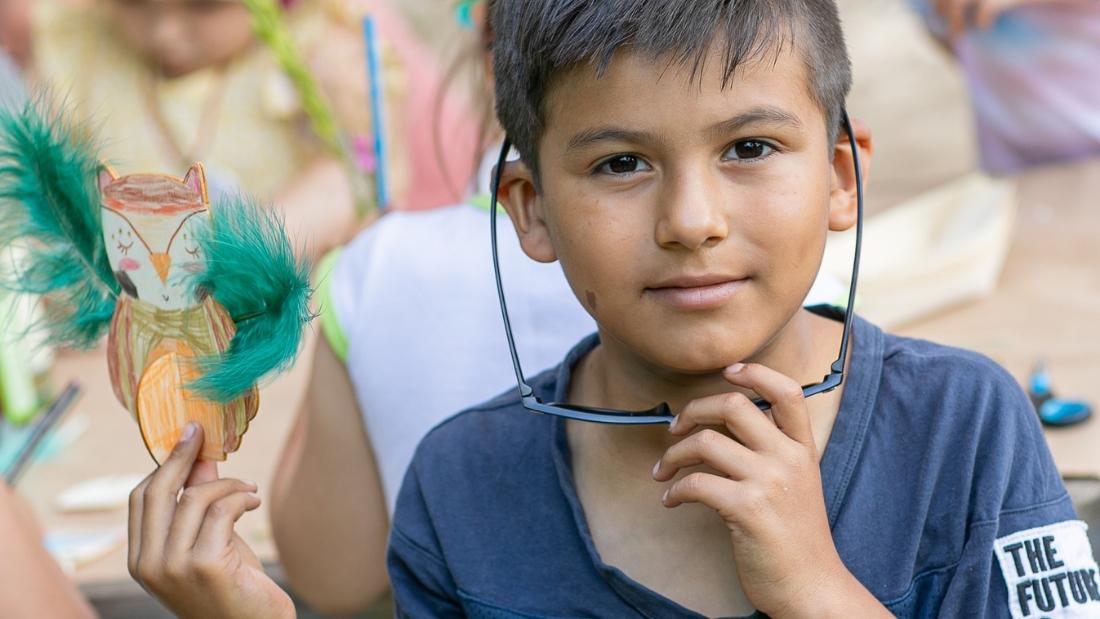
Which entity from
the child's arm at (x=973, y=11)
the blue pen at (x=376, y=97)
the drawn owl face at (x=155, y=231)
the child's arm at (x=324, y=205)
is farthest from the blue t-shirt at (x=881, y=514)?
the child's arm at (x=973, y=11)

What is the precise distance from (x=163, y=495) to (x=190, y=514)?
0.09ft

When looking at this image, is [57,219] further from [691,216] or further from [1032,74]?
[1032,74]

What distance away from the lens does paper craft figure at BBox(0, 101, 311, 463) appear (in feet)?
3.19

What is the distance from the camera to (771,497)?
3.07 feet

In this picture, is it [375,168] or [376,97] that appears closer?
[376,97]

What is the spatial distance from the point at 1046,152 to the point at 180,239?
2352 millimetres

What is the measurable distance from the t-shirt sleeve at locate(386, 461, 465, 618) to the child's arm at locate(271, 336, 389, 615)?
0.38 metres

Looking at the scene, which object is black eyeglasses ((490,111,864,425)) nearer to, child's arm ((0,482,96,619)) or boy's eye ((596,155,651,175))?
boy's eye ((596,155,651,175))

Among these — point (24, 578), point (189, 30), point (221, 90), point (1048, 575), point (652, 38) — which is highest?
point (189, 30)

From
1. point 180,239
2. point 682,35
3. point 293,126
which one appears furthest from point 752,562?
point 293,126

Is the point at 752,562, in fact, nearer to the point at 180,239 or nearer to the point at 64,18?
the point at 180,239

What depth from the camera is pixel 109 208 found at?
1.01 m

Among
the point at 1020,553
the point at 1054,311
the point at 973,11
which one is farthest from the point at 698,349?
the point at 973,11

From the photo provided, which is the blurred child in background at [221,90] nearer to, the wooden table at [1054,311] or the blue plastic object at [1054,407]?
the wooden table at [1054,311]
